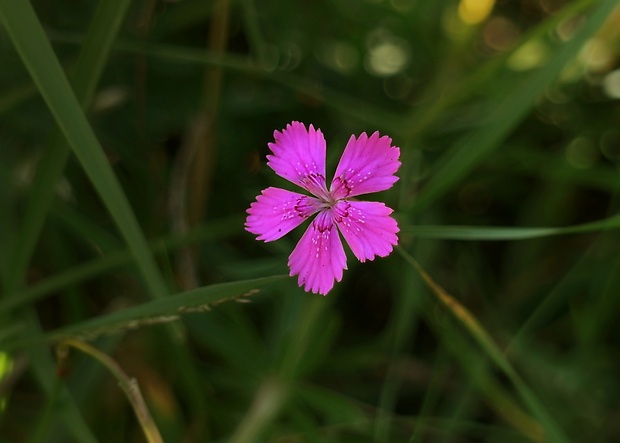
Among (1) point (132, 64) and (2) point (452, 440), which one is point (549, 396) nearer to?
(2) point (452, 440)

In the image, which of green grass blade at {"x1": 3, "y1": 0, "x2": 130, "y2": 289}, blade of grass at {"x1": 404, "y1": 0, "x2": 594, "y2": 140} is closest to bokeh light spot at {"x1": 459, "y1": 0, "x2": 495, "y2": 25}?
blade of grass at {"x1": 404, "y1": 0, "x2": 594, "y2": 140}

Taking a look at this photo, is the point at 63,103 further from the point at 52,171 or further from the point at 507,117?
the point at 507,117

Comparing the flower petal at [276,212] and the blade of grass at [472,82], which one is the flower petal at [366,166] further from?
the blade of grass at [472,82]

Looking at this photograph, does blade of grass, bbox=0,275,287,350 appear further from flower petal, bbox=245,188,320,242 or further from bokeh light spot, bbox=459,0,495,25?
bokeh light spot, bbox=459,0,495,25

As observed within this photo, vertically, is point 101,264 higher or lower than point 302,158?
higher

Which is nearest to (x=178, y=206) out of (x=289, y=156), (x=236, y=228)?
(x=236, y=228)

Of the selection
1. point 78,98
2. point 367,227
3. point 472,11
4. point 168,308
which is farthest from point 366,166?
point 472,11
